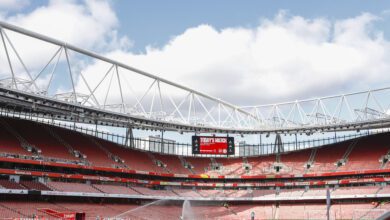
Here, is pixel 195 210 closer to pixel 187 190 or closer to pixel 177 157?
pixel 187 190

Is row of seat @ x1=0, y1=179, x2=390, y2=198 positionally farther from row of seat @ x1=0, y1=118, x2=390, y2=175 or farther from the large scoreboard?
the large scoreboard

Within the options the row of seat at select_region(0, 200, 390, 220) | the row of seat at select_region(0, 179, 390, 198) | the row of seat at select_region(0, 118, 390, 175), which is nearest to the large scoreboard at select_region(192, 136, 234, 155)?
the row of seat at select_region(0, 118, 390, 175)

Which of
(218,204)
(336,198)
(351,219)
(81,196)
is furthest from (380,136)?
(81,196)

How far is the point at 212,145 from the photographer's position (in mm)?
87875

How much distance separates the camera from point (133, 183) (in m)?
76.3

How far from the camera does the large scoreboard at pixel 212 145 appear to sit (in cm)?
8688

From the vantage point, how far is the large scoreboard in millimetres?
86875

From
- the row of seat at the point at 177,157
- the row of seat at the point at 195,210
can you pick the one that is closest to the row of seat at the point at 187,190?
the row of seat at the point at 195,210

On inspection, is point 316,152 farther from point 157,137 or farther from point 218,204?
point 157,137

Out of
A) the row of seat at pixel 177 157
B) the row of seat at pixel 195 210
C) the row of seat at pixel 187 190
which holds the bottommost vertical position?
the row of seat at pixel 195 210

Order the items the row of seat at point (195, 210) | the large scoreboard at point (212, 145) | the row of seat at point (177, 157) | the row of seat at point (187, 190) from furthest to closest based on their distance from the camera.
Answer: the large scoreboard at point (212, 145) < the row of seat at point (177, 157) < the row of seat at point (187, 190) < the row of seat at point (195, 210)

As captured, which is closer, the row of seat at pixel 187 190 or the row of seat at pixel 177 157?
the row of seat at pixel 187 190

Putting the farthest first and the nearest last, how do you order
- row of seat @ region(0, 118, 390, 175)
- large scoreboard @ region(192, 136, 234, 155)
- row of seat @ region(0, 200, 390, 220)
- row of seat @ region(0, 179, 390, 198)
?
large scoreboard @ region(192, 136, 234, 155)
row of seat @ region(0, 118, 390, 175)
row of seat @ region(0, 179, 390, 198)
row of seat @ region(0, 200, 390, 220)

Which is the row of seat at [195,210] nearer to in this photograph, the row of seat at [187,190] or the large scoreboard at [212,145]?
the row of seat at [187,190]
